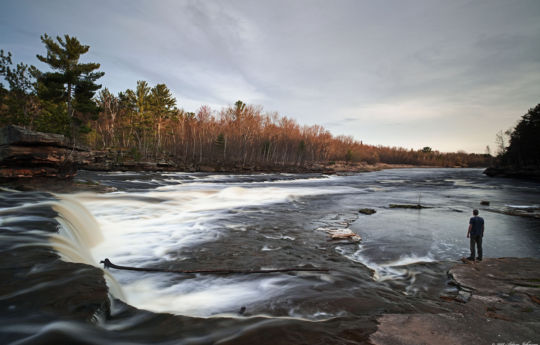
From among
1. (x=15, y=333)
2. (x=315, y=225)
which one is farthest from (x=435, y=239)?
(x=15, y=333)

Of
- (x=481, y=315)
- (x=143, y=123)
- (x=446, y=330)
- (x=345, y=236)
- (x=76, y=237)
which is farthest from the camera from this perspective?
(x=143, y=123)

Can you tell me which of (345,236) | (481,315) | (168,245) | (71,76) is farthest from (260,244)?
(71,76)

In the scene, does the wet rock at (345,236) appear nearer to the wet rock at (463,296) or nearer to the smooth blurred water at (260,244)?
the smooth blurred water at (260,244)

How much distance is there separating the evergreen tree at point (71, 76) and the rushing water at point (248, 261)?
76.4 feet

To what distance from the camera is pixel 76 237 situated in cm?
647

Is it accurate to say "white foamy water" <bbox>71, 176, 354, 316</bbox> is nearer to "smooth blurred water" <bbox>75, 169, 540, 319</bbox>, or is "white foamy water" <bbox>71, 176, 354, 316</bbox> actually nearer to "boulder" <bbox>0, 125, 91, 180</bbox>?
"smooth blurred water" <bbox>75, 169, 540, 319</bbox>

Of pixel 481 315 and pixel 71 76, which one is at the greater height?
pixel 71 76

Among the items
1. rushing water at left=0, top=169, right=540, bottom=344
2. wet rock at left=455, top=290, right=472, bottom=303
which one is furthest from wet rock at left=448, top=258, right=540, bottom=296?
rushing water at left=0, top=169, right=540, bottom=344

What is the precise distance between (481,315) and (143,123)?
5243 centimetres

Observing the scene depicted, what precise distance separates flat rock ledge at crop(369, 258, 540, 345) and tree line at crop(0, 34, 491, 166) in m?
35.3

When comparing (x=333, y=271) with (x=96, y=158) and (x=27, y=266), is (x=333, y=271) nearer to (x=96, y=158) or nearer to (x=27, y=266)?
(x=27, y=266)

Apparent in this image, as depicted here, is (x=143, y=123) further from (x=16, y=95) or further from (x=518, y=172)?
(x=518, y=172)

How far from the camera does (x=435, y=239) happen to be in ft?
30.6

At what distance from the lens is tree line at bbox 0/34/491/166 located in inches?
1164
